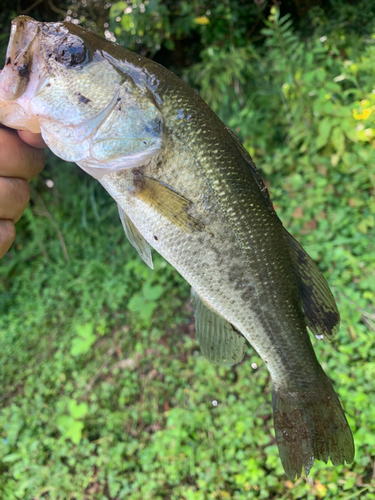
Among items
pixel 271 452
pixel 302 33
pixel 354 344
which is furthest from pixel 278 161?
pixel 271 452

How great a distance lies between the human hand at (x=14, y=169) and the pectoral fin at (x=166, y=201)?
443mm

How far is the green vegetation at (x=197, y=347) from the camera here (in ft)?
6.17

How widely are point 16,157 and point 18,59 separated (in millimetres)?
309

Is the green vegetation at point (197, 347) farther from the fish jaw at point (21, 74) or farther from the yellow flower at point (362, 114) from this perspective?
the fish jaw at point (21, 74)

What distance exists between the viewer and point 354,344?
1930 millimetres

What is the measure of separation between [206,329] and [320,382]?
1.64 ft

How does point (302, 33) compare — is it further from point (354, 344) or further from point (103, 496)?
point (103, 496)

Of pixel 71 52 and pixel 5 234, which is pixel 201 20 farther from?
pixel 5 234

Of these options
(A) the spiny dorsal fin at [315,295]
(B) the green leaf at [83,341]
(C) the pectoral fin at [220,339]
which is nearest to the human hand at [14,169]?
(C) the pectoral fin at [220,339]

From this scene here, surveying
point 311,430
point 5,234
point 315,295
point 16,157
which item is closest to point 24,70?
point 16,157

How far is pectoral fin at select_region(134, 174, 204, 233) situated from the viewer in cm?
94

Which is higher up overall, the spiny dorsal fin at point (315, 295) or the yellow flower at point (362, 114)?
the yellow flower at point (362, 114)

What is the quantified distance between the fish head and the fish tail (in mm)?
1104

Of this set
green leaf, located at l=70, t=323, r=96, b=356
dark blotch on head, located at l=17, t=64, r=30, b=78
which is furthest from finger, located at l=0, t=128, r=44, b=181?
green leaf, located at l=70, t=323, r=96, b=356
